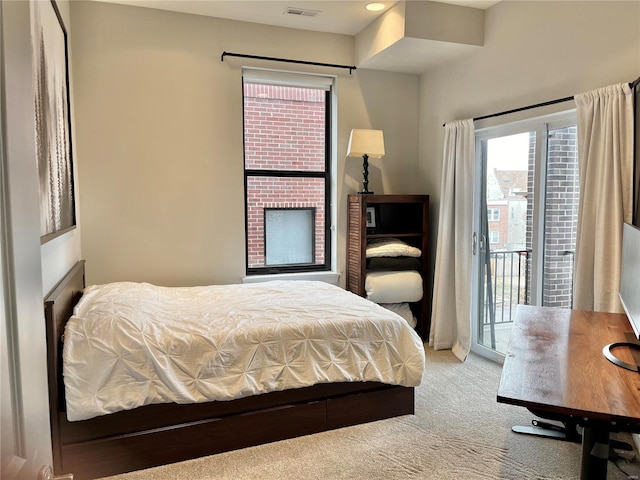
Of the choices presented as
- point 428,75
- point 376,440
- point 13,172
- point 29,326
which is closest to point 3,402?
point 29,326

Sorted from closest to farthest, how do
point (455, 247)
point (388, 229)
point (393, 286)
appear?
point (455, 247) → point (393, 286) → point (388, 229)

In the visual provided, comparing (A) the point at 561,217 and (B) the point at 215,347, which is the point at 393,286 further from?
(B) the point at 215,347

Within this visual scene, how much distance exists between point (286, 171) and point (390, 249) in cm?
120

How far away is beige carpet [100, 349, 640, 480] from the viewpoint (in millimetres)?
2234

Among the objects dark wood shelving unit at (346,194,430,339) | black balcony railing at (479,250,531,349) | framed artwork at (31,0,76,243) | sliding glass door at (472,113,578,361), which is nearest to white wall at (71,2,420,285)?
framed artwork at (31,0,76,243)

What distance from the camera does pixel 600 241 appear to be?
262 cm

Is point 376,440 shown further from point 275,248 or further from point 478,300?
point 275,248

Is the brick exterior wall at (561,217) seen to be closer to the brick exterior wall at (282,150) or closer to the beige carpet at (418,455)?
the beige carpet at (418,455)

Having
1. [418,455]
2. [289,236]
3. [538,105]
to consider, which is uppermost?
[538,105]

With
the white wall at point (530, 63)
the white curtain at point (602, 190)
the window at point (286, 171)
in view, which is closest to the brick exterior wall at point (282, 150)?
the window at point (286, 171)

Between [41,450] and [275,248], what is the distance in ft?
11.3

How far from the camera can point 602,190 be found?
2.62 m

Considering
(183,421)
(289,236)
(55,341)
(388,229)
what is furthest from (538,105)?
(55,341)

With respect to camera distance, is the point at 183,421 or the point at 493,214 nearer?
the point at 183,421
